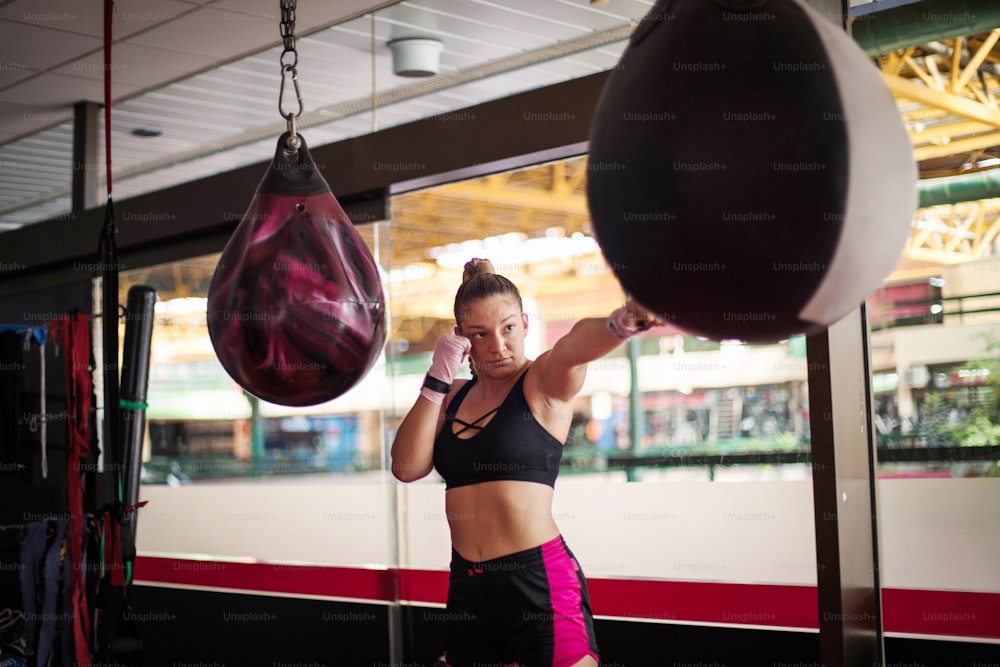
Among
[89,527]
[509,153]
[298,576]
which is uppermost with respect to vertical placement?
[509,153]

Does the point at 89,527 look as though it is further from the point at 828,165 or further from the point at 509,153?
the point at 828,165

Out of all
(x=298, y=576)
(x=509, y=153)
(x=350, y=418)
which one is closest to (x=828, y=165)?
(x=509, y=153)

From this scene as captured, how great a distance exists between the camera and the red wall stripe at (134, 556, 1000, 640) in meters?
2.69

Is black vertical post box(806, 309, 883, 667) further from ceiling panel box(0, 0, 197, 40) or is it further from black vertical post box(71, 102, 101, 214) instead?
black vertical post box(71, 102, 101, 214)

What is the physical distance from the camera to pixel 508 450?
2217mm

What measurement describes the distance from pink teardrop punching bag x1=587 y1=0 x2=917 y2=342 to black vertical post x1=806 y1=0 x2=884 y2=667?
178 centimetres

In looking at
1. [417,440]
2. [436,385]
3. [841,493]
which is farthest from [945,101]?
[417,440]

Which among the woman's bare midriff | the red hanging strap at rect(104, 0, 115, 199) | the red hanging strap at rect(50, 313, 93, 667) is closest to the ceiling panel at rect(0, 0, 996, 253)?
the red hanging strap at rect(50, 313, 93, 667)

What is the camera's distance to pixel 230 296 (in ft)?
5.00

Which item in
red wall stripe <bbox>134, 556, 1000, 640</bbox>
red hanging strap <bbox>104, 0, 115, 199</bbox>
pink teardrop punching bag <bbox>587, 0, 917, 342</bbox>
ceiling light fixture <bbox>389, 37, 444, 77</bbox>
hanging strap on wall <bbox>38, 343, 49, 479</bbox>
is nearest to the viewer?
pink teardrop punching bag <bbox>587, 0, 917, 342</bbox>

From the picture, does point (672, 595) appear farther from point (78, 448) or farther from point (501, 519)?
point (78, 448)

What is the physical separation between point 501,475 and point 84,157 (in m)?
3.62

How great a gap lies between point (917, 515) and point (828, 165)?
2.36m

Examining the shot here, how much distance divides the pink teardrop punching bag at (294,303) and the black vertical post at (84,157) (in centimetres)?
371
